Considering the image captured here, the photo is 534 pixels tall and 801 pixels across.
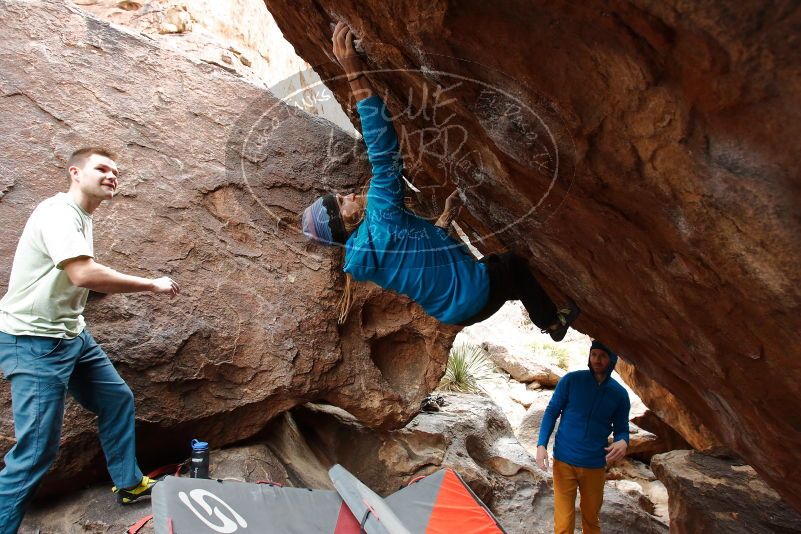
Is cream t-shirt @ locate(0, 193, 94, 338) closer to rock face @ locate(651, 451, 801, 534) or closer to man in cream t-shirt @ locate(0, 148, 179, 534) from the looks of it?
man in cream t-shirt @ locate(0, 148, 179, 534)

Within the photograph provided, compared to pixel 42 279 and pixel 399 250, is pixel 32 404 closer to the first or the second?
pixel 42 279

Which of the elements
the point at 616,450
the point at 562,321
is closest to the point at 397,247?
the point at 562,321

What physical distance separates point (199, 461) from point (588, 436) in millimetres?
2891

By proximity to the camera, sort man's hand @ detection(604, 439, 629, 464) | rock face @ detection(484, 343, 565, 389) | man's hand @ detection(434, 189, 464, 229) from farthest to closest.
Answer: rock face @ detection(484, 343, 565, 389) < man's hand @ detection(604, 439, 629, 464) < man's hand @ detection(434, 189, 464, 229)

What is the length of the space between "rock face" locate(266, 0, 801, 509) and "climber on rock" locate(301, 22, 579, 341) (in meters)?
0.24

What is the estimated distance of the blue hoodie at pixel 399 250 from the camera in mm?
2967

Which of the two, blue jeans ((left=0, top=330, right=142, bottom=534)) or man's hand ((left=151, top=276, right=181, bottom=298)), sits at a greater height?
man's hand ((left=151, top=276, right=181, bottom=298))

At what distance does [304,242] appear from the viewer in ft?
15.3

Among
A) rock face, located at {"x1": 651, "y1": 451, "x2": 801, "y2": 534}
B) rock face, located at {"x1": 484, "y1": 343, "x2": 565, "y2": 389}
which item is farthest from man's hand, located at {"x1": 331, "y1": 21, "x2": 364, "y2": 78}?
rock face, located at {"x1": 484, "y1": 343, "x2": 565, "y2": 389}

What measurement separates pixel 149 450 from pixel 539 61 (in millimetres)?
3720

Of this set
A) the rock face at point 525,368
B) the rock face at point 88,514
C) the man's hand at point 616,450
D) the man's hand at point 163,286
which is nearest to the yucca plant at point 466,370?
the rock face at point 525,368

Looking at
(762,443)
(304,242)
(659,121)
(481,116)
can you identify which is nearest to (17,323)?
(304,242)

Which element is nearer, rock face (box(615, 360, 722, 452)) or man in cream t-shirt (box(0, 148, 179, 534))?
man in cream t-shirt (box(0, 148, 179, 534))

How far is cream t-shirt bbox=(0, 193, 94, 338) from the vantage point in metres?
3.00
